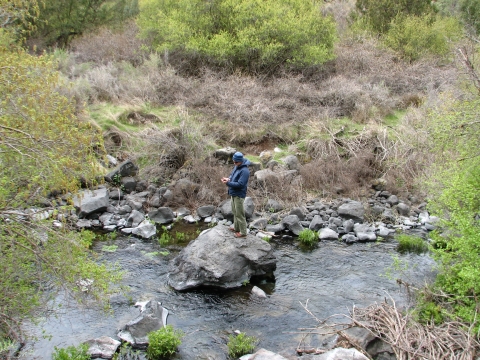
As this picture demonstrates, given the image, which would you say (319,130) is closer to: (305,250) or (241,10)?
(305,250)

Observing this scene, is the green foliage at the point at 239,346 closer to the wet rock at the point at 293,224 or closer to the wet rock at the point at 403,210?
the wet rock at the point at 293,224

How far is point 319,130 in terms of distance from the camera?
54.8 feet

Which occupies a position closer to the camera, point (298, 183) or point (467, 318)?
point (467, 318)

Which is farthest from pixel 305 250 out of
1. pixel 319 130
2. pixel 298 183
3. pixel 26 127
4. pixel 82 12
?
pixel 82 12

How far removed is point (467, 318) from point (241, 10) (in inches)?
698

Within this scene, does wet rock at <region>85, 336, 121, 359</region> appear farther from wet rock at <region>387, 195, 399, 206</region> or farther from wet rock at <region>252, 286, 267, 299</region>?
wet rock at <region>387, 195, 399, 206</region>

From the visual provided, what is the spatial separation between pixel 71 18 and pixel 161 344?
2370cm

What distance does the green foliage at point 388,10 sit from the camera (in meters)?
24.8

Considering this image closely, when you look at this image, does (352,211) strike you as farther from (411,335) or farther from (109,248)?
(109,248)

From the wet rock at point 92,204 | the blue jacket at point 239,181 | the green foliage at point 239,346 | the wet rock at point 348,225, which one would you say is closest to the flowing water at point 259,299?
the green foliage at point 239,346

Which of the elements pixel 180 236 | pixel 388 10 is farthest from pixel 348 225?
pixel 388 10

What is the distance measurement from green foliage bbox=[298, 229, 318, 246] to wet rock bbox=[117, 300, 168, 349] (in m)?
4.99

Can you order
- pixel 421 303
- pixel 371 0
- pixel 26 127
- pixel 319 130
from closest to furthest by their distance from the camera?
pixel 26 127 → pixel 421 303 → pixel 319 130 → pixel 371 0

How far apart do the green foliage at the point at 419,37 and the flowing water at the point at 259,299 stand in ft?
50.2
